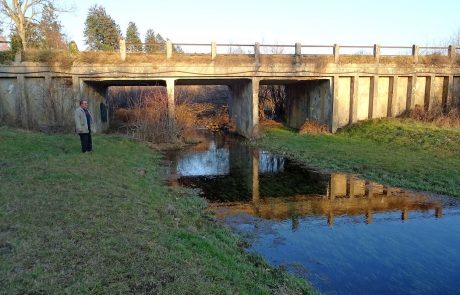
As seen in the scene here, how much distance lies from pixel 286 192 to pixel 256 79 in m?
11.6

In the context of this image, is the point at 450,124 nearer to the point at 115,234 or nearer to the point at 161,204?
the point at 161,204

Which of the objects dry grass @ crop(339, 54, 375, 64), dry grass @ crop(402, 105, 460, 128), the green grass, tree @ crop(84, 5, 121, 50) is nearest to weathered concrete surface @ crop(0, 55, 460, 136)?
dry grass @ crop(339, 54, 375, 64)

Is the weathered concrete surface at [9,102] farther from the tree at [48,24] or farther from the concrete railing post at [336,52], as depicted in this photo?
the concrete railing post at [336,52]

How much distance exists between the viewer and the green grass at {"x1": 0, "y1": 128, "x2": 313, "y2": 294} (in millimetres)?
4609

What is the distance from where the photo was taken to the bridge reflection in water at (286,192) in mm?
9859

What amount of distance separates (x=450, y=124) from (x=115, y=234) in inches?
787

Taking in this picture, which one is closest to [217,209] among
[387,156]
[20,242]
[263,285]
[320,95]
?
[263,285]

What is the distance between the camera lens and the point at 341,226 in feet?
28.5

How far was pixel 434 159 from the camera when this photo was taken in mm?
14344

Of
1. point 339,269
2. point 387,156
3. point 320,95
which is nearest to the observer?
point 339,269

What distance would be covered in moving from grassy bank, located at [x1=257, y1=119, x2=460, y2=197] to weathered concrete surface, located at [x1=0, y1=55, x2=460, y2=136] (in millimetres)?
1880

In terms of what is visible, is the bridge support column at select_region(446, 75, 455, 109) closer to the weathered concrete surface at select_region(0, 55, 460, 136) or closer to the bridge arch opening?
the weathered concrete surface at select_region(0, 55, 460, 136)

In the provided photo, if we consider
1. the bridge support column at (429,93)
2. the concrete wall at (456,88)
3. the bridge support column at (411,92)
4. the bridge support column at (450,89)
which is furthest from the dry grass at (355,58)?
the concrete wall at (456,88)

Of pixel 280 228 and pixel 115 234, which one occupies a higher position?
pixel 115 234
